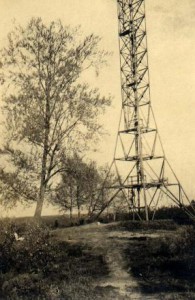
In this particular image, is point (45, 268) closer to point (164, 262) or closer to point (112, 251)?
point (112, 251)

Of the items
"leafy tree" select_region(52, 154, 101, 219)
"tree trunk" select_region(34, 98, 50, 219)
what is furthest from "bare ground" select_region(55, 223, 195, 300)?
"leafy tree" select_region(52, 154, 101, 219)

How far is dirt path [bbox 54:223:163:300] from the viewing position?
10828 mm

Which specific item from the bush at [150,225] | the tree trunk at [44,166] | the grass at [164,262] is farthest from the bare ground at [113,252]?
the tree trunk at [44,166]

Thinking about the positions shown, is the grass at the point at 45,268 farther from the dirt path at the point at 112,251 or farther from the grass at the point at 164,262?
the grass at the point at 164,262

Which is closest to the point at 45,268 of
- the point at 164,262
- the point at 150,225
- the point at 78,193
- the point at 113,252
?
the point at 113,252

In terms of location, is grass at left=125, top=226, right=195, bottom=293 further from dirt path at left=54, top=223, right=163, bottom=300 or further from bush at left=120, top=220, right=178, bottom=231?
bush at left=120, top=220, right=178, bottom=231

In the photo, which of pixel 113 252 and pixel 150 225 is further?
pixel 150 225

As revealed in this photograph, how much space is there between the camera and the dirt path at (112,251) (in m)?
10.8

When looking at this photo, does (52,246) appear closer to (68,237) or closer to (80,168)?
(68,237)

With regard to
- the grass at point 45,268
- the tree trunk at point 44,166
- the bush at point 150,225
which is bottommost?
the grass at point 45,268

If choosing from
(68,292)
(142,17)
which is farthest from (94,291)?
(142,17)

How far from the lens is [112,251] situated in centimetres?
1441

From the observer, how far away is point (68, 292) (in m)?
11.0

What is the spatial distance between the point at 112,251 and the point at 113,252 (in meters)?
0.11
